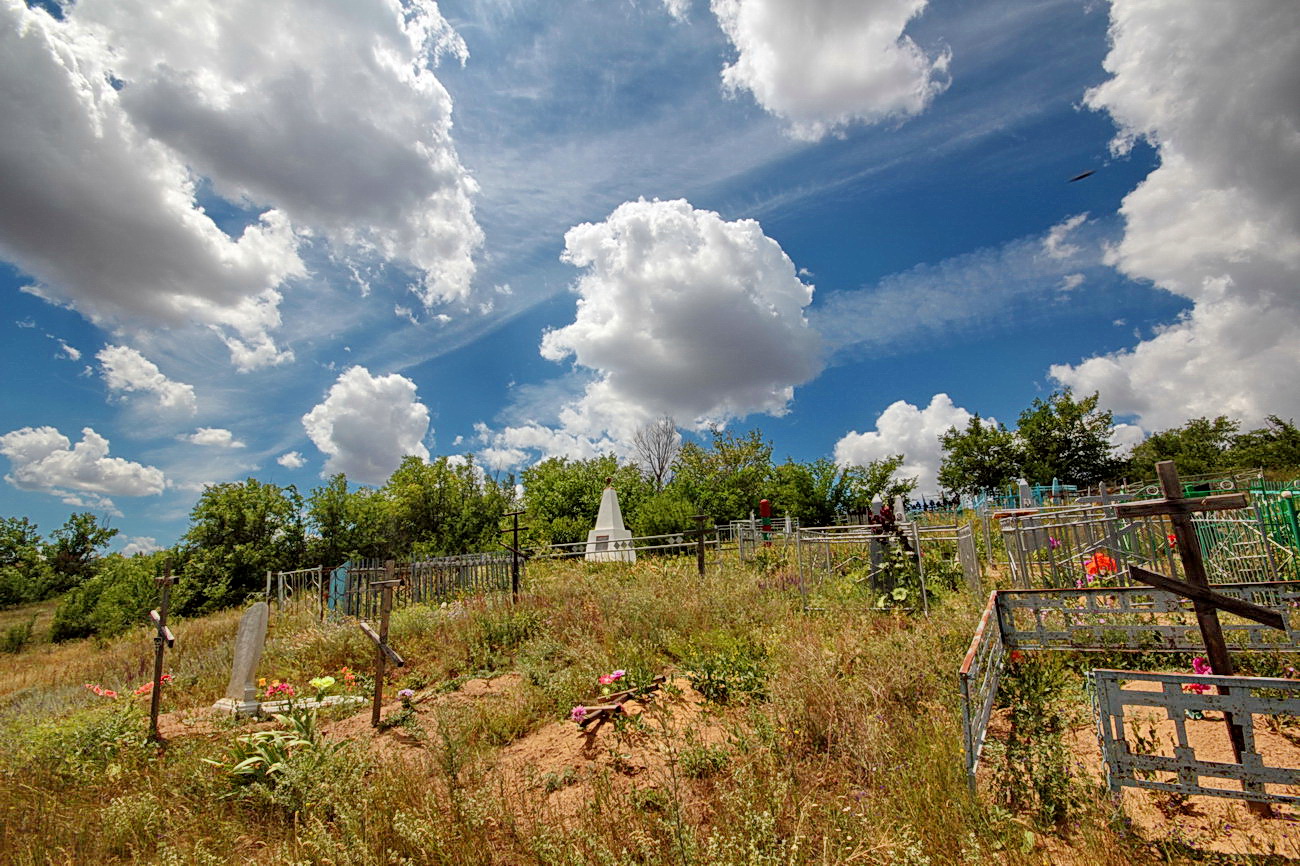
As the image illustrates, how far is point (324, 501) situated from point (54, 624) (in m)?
11.8

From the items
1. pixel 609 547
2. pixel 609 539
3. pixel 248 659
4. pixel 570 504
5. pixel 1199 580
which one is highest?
pixel 570 504

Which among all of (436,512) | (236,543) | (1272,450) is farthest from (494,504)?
(1272,450)

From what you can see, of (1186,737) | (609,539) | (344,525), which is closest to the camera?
(1186,737)

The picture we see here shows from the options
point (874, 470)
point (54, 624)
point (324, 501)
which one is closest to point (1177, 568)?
point (874, 470)

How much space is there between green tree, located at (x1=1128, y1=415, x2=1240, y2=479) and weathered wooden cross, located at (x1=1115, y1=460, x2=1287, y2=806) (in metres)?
50.8

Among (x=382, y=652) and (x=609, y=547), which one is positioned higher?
(x=609, y=547)

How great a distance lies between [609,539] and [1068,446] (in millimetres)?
40745

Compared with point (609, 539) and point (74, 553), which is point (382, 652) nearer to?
point (609, 539)

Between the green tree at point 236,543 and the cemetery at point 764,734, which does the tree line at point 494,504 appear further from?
the cemetery at point 764,734

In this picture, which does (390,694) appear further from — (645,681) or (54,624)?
(54,624)

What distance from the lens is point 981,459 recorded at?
44.6 m

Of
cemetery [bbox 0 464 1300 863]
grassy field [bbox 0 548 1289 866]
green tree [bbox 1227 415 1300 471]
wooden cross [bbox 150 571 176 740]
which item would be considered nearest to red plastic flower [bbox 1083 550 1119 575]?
cemetery [bbox 0 464 1300 863]

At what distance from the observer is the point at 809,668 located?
5.17m

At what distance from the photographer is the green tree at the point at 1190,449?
42.9m
